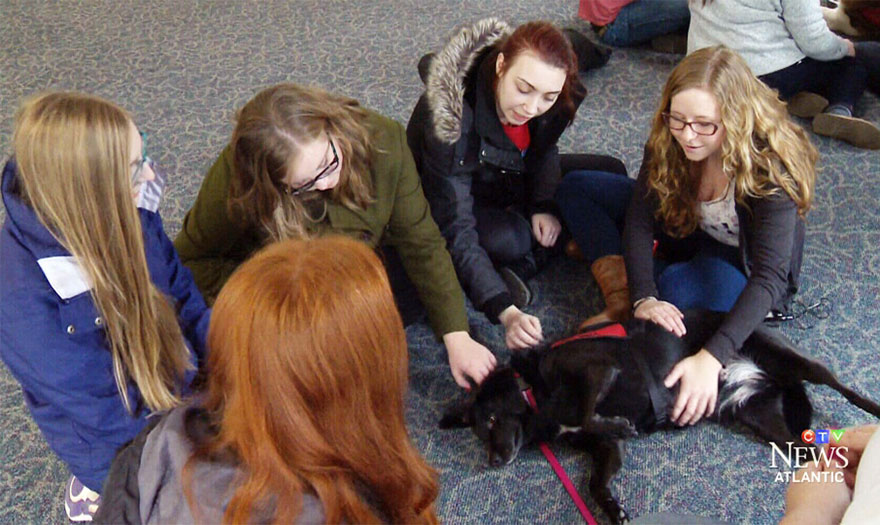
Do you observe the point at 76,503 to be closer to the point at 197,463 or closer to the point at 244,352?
the point at 197,463

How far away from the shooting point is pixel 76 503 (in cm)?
144

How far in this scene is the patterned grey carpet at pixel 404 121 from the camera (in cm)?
152

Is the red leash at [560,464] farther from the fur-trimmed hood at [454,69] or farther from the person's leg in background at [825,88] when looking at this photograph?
the person's leg in background at [825,88]

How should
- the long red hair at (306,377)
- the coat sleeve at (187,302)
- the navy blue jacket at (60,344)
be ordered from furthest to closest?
the coat sleeve at (187,302) < the navy blue jacket at (60,344) < the long red hair at (306,377)

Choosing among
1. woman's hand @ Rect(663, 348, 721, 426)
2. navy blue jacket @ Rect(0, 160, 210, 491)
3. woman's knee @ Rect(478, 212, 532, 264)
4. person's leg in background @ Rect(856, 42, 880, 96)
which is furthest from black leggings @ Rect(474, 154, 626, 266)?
person's leg in background @ Rect(856, 42, 880, 96)

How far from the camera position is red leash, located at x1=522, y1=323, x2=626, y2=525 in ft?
4.86

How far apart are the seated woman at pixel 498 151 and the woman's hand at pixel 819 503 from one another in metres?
0.71

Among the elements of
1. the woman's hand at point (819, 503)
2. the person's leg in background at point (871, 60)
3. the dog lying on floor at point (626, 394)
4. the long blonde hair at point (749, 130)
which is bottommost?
the dog lying on floor at point (626, 394)

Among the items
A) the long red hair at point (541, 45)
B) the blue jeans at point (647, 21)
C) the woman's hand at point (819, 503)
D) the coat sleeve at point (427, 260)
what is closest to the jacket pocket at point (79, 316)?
the coat sleeve at point (427, 260)

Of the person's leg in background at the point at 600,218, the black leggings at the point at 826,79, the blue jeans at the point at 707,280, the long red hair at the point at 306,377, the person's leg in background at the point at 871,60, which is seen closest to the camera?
the long red hair at the point at 306,377

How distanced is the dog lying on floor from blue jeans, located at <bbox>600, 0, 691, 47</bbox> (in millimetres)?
1795

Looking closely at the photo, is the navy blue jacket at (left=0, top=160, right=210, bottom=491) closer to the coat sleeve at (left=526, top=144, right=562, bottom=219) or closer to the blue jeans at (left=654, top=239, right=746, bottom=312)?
the coat sleeve at (left=526, top=144, right=562, bottom=219)

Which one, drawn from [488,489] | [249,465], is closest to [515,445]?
[488,489]

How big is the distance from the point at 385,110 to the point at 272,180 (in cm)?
146
